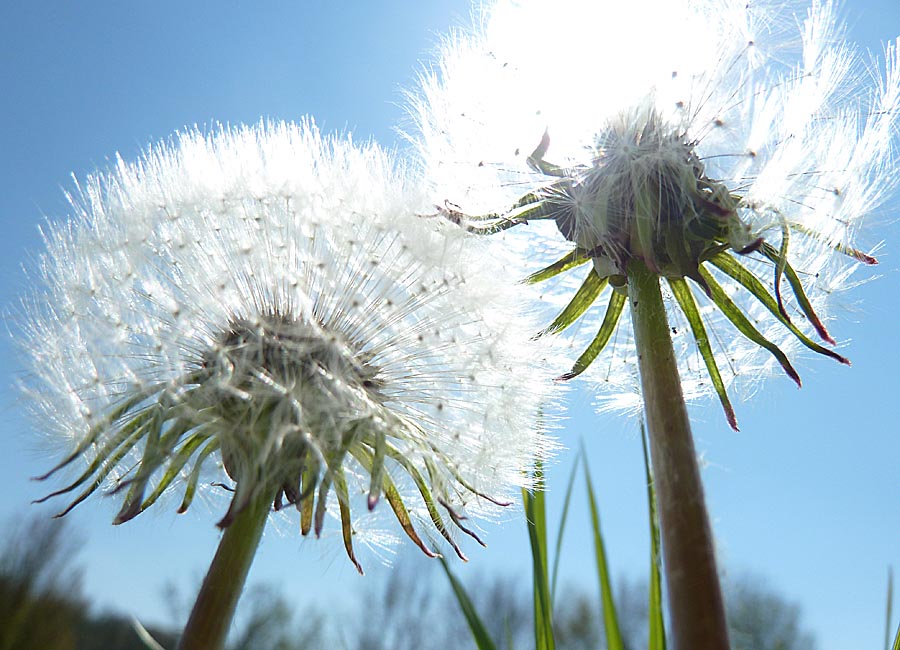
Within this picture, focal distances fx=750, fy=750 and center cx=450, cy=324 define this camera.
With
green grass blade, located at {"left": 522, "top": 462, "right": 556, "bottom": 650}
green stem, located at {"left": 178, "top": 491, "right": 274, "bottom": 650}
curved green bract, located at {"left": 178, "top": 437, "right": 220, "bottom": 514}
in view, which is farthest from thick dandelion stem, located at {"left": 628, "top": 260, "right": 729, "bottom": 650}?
curved green bract, located at {"left": 178, "top": 437, "right": 220, "bottom": 514}

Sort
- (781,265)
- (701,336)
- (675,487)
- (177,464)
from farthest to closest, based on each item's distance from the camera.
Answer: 1. (701,336)
2. (177,464)
3. (781,265)
4. (675,487)

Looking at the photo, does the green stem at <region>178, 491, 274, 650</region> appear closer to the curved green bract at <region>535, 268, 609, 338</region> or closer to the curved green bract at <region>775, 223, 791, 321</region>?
the curved green bract at <region>535, 268, 609, 338</region>

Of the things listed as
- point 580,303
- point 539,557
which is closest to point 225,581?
point 539,557

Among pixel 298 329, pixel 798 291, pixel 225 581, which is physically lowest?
pixel 225 581

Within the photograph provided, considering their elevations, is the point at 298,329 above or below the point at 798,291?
below

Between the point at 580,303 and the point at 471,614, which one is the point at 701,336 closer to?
the point at 580,303

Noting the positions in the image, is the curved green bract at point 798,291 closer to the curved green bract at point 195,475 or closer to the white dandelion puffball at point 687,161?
the white dandelion puffball at point 687,161

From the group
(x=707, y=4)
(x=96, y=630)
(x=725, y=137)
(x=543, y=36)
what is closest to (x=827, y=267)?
(x=725, y=137)

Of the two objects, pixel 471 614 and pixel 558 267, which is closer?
pixel 471 614
